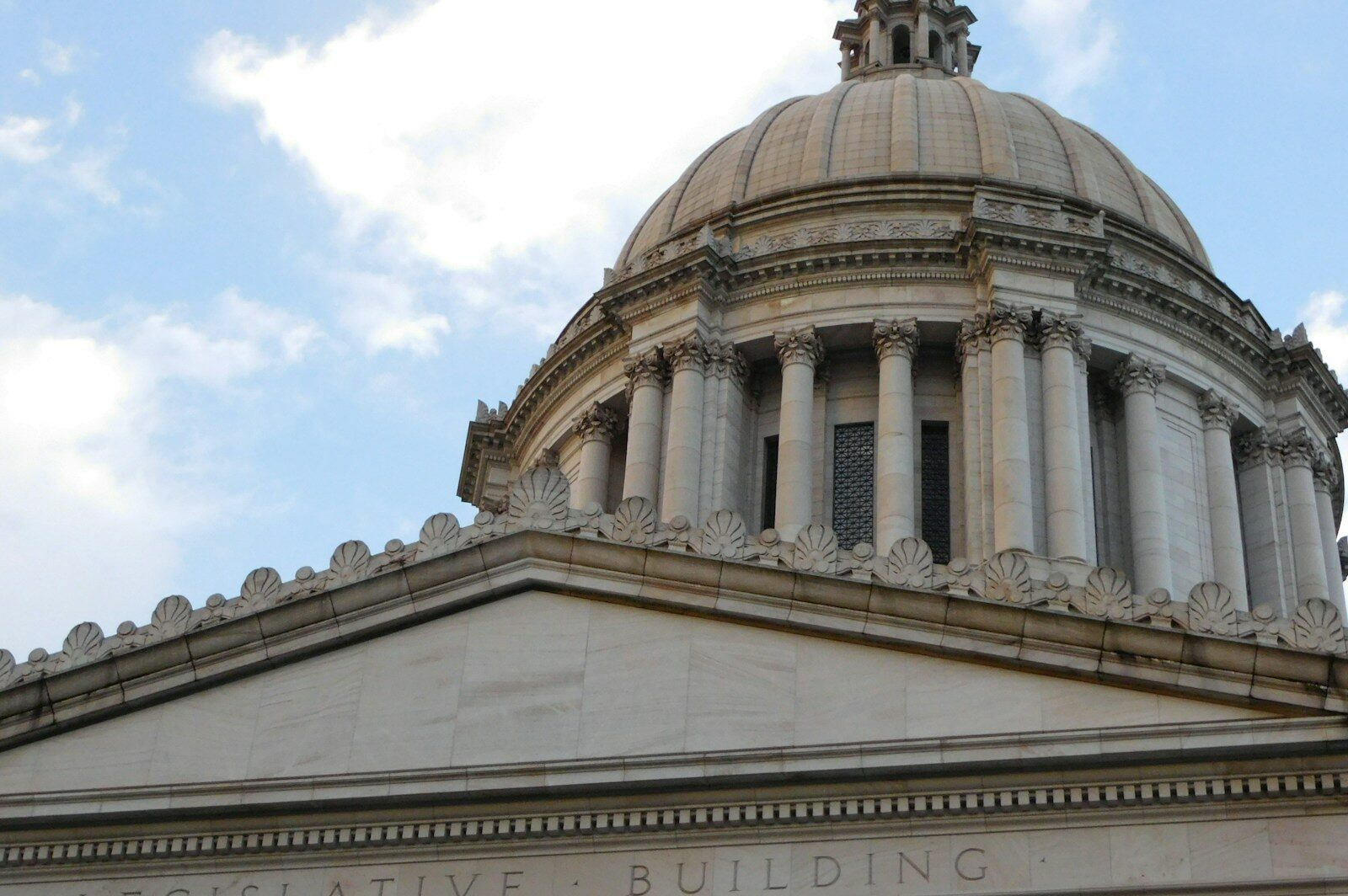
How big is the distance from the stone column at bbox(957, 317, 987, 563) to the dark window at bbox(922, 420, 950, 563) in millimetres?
710

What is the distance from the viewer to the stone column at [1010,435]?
131 ft

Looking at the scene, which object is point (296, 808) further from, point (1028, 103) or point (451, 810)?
point (1028, 103)

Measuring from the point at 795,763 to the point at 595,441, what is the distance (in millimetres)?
30091

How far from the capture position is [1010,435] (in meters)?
41.7

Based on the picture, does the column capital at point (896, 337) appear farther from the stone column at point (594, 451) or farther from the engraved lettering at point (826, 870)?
the engraved lettering at point (826, 870)

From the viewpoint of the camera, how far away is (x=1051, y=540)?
40.4m

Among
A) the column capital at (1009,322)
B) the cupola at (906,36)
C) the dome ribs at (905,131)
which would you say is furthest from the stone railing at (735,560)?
the cupola at (906,36)

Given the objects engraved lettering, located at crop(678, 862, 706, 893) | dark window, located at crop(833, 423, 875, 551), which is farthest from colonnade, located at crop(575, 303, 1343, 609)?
engraved lettering, located at crop(678, 862, 706, 893)

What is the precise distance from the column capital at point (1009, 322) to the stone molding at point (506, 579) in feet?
75.5

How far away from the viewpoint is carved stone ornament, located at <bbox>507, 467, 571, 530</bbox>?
20641 mm

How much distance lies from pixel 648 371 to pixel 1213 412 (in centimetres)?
1355

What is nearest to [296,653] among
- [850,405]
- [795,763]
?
[795,763]

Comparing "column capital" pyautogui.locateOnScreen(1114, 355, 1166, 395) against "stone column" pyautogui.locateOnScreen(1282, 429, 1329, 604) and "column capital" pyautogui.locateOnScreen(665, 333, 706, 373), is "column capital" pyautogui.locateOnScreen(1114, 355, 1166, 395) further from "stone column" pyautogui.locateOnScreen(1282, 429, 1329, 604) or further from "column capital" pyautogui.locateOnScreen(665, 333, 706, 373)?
"column capital" pyautogui.locateOnScreen(665, 333, 706, 373)

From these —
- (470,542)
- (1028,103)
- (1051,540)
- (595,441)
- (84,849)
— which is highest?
A: (1028,103)
